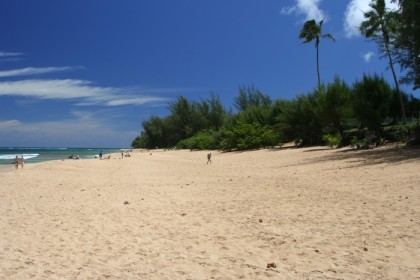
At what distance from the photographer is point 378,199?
27.6 feet

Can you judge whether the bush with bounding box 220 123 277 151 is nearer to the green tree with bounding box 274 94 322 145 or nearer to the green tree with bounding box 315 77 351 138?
the green tree with bounding box 274 94 322 145

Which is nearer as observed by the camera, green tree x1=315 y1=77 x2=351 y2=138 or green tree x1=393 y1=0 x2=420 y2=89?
green tree x1=393 y1=0 x2=420 y2=89

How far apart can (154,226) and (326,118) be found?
84.8 feet

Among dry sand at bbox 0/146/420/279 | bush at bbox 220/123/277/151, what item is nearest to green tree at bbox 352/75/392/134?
bush at bbox 220/123/277/151

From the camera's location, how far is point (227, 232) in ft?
22.5

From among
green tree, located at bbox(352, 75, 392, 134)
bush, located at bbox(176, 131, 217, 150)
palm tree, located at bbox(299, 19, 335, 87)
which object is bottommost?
bush, located at bbox(176, 131, 217, 150)

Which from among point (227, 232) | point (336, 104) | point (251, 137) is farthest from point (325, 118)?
point (227, 232)

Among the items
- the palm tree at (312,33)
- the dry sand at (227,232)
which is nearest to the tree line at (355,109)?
the palm tree at (312,33)

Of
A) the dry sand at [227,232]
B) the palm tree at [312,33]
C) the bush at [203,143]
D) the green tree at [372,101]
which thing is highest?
the palm tree at [312,33]

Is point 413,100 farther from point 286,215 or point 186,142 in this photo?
point 186,142

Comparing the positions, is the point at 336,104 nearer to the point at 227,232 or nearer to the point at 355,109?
the point at 355,109

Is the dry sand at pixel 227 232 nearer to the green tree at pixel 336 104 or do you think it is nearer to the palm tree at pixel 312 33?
the green tree at pixel 336 104

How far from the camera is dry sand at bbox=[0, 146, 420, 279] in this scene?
4.97 metres

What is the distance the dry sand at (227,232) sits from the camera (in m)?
4.97
